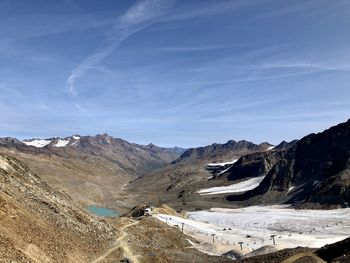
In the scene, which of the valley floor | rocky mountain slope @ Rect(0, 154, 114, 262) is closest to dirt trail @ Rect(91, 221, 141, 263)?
rocky mountain slope @ Rect(0, 154, 114, 262)

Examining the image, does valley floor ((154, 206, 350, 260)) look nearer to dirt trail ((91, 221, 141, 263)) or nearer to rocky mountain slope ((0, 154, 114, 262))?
dirt trail ((91, 221, 141, 263))

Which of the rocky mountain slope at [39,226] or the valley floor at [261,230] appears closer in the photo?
the rocky mountain slope at [39,226]

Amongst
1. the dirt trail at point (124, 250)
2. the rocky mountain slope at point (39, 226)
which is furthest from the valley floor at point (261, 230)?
the rocky mountain slope at point (39, 226)

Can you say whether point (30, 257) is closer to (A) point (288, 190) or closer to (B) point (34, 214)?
(B) point (34, 214)

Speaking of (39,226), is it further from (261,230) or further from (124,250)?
(261,230)

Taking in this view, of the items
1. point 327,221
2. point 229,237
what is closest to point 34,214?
point 229,237

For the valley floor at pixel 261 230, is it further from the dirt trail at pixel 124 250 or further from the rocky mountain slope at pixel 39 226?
the rocky mountain slope at pixel 39 226
